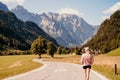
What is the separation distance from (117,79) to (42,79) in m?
5.87

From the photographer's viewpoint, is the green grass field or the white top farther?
the green grass field

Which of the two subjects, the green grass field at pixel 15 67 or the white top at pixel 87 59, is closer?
the white top at pixel 87 59

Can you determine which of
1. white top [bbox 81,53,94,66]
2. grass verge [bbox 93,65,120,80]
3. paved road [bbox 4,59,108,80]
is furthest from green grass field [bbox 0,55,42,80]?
white top [bbox 81,53,94,66]

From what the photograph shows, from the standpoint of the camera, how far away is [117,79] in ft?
80.6

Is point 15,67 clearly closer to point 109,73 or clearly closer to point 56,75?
point 56,75

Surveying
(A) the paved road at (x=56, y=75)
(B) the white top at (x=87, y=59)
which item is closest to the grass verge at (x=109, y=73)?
(A) the paved road at (x=56, y=75)

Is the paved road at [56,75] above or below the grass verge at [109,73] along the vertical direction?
below

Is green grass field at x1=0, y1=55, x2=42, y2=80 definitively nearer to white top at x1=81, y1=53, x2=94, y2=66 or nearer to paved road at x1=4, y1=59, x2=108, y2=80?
paved road at x1=4, y1=59, x2=108, y2=80

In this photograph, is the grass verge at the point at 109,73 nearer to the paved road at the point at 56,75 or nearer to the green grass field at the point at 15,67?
the paved road at the point at 56,75

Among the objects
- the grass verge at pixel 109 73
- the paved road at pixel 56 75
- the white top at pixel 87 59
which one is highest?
the white top at pixel 87 59

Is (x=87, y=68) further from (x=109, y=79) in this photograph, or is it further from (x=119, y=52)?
(x=119, y=52)

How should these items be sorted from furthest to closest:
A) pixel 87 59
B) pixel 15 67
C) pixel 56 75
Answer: pixel 15 67 < pixel 56 75 < pixel 87 59

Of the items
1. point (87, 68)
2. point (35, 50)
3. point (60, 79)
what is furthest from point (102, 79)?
point (35, 50)

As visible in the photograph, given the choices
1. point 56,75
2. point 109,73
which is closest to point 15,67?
point 56,75
